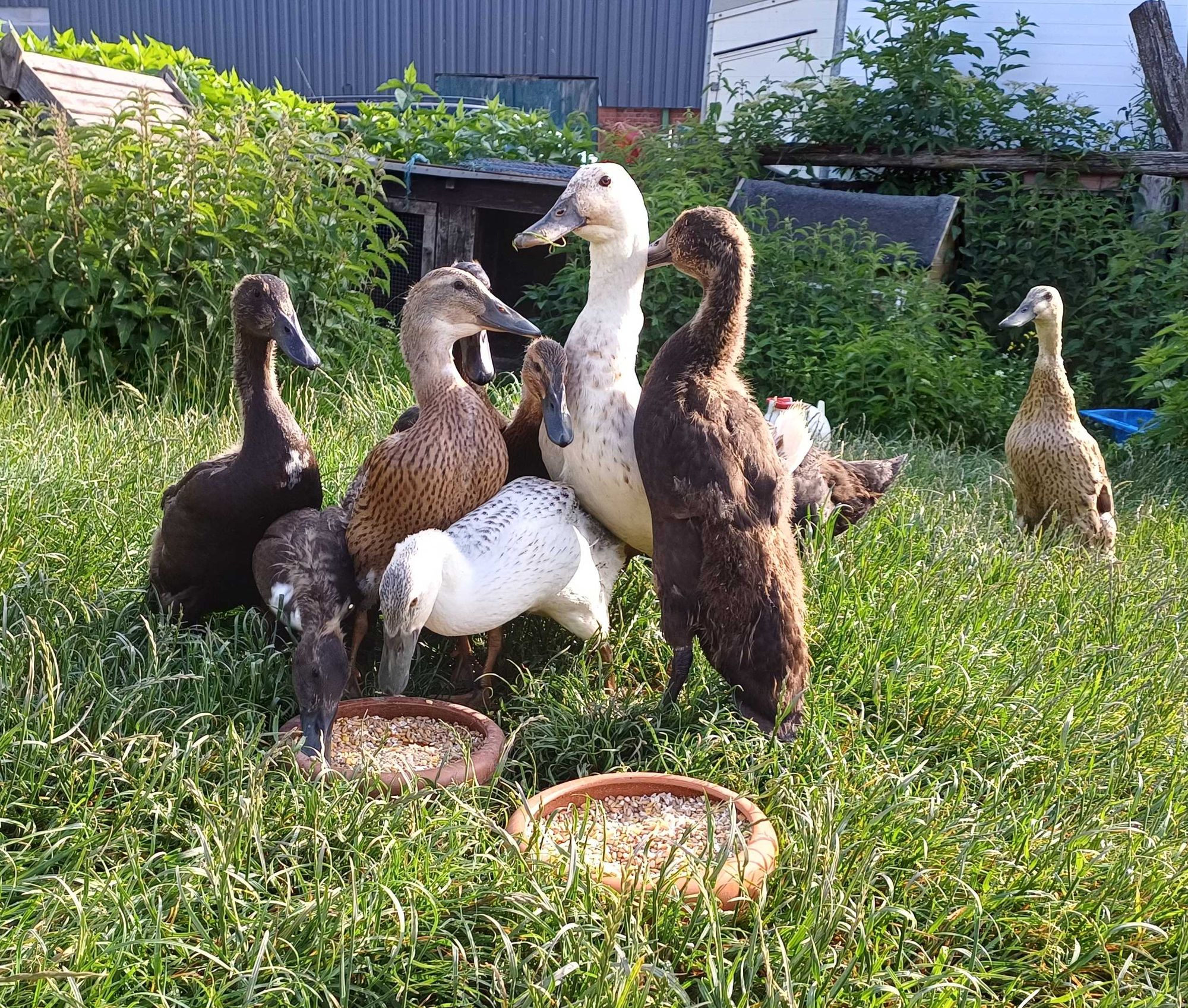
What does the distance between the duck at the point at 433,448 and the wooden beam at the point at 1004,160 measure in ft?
22.5

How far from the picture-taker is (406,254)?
28.2 ft

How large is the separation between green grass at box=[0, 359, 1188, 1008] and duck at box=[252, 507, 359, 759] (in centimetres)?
15

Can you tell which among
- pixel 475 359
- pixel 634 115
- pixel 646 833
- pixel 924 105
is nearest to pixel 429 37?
pixel 634 115

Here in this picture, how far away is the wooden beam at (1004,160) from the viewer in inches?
336

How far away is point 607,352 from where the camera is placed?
325cm

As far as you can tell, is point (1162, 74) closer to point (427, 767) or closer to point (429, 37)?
point (427, 767)

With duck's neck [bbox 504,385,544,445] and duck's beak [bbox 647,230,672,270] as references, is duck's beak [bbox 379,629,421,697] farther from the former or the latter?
duck's beak [bbox 647,230,672,270]

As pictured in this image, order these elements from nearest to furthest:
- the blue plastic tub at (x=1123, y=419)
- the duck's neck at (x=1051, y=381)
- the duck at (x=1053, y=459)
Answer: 1. the duck at (x=1053, y=459)
2. the duck's neck at (x=1051, y=381)
3. the blue plastic tub at (x=1123, y=419)

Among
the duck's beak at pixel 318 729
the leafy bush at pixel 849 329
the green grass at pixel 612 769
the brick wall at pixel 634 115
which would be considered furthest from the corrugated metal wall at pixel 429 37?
the duck's beak at pixel 318 729

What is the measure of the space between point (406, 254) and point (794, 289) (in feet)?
9.63

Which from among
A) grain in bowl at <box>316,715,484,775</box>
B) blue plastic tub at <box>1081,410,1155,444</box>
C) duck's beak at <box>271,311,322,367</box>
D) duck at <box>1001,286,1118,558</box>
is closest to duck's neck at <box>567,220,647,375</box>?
duck's beak at <box>271,311,322,367</box>

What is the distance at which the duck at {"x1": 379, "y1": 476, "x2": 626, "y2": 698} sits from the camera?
2.80 meters

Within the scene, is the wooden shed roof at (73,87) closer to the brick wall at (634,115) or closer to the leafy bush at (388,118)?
the leafy bush at (388,118)

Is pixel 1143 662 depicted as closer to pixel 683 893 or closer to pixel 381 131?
pixel 683 893
